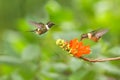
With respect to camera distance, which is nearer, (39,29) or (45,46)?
(39,29)

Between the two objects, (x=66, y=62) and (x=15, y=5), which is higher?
(x=15, y=5)

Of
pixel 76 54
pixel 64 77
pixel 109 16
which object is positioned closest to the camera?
pixel 76 54

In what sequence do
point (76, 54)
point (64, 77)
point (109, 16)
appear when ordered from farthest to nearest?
point (109, 16) < point (64, 77) < point (76, 54)

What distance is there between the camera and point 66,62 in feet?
3.96

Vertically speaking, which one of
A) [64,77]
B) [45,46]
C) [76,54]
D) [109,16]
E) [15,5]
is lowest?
[76,54]

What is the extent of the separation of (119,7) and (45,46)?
605 millimetres

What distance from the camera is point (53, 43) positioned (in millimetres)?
1289

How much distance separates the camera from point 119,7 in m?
1.81

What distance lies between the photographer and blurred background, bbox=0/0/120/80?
3.48ft

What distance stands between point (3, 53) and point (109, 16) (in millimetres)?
516

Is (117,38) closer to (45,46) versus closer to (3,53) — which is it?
(45,46)

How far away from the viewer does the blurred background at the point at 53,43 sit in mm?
1062

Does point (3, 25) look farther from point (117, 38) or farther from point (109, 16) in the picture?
point (117, 38)

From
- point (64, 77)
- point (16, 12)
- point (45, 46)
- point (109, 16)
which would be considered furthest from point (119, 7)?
point (64, 77)
